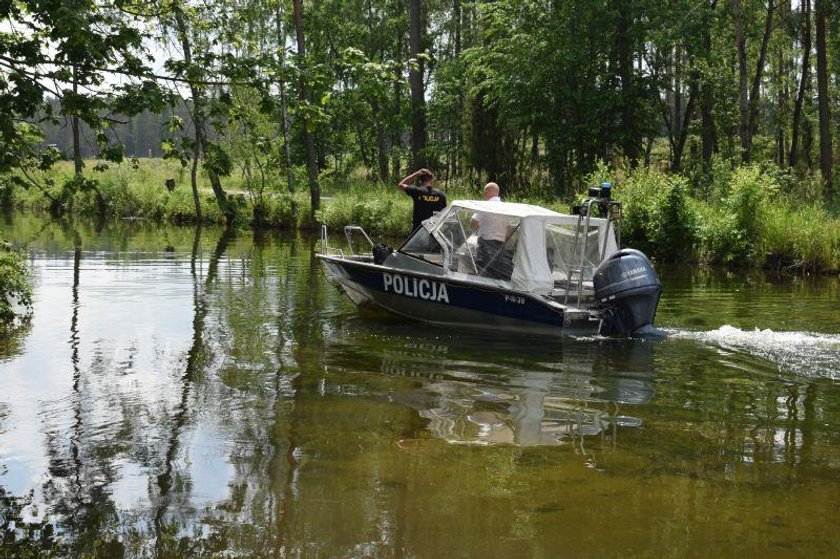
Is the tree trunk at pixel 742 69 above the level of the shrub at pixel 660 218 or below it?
above

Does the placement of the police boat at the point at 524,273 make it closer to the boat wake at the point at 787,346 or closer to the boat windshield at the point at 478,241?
the boat windshield at the point at 478,241

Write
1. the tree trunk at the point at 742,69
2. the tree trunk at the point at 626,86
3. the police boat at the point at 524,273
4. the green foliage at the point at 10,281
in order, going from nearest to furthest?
the police boat at the point at 524,273
the green foliage at the point at 10,281
the tree trunk at the point at 742,69
the tree trunk at the point at 626,86

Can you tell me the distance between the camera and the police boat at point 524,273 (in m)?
11.5

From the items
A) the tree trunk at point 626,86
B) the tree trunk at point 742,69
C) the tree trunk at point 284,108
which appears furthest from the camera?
the tree trunk at point 626,86

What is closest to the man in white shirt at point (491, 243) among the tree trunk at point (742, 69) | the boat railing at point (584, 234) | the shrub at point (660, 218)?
the boat railing at point (584, 234)

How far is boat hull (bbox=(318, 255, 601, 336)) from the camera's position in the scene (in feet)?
39.0

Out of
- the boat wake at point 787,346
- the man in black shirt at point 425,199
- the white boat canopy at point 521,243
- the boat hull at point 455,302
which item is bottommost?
the boat wake at point 787,346

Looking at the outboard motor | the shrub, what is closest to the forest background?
the shrub

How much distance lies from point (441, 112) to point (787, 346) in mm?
31572

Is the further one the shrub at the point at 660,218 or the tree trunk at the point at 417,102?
the tree trunk at the point at 417,102

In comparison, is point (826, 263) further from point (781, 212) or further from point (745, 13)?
point (745, 13)

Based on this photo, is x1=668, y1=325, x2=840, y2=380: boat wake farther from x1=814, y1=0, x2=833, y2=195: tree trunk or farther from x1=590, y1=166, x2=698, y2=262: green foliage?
x1=814, y1=0, x2=833, y2=195: tree trunk

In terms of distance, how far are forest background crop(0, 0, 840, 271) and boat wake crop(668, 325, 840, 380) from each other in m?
5.38

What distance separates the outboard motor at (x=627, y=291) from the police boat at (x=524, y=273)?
1 centimetres
